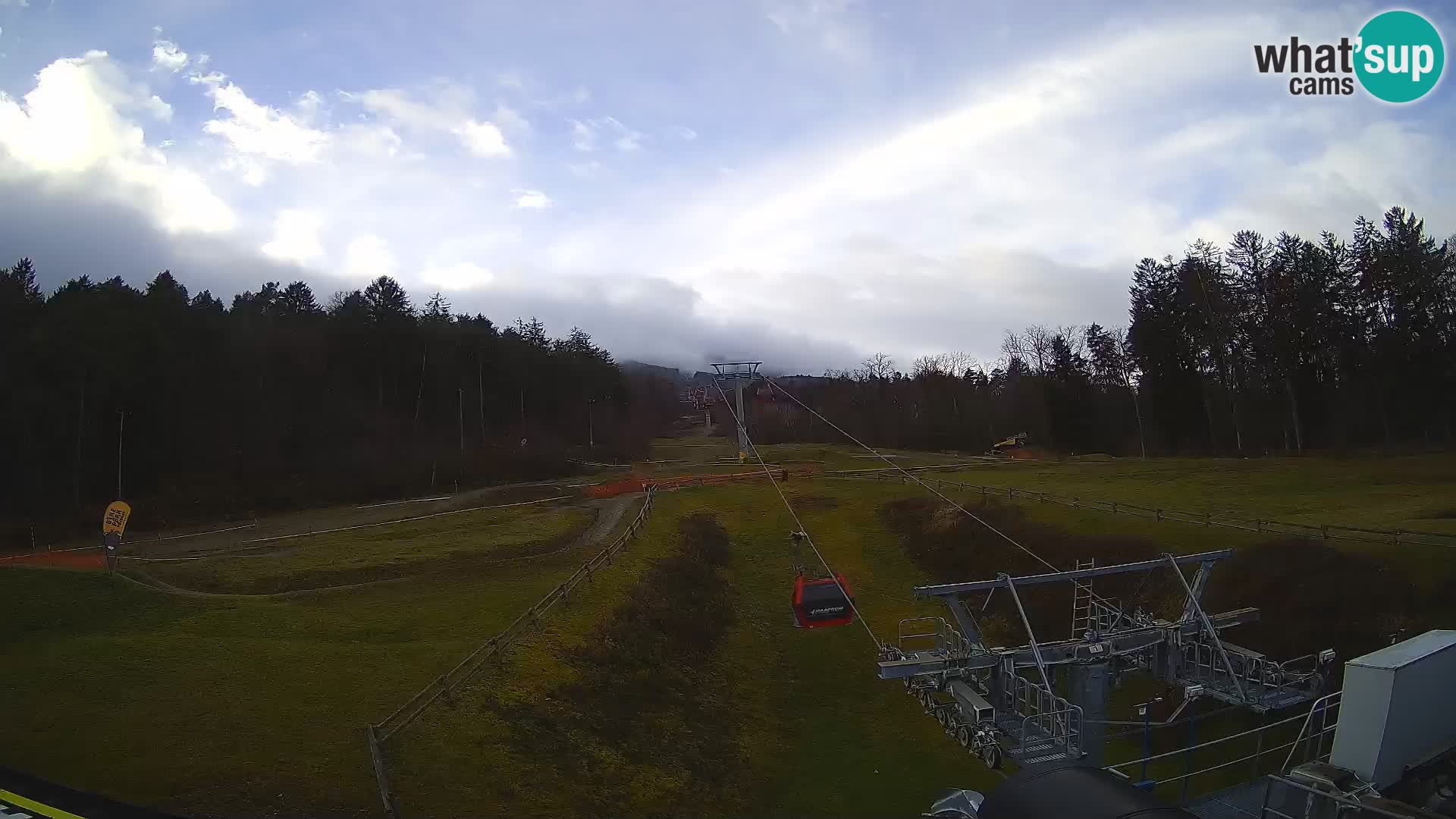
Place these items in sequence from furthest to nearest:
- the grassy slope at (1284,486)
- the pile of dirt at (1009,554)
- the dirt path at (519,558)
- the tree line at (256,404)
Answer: the tree line at (256,404), the grassy slope at (1284,486), the pile of dirt at (1009,554), the dirt path at (519,558)

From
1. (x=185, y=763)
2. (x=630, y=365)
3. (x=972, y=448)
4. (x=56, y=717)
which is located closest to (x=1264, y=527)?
(x=185, y=763)

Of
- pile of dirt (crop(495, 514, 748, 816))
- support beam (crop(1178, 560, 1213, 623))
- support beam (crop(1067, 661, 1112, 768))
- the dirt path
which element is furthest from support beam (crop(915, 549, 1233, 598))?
the dirt path

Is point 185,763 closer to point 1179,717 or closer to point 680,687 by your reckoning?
point 680,687

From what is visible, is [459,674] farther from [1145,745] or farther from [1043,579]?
[1145,745]

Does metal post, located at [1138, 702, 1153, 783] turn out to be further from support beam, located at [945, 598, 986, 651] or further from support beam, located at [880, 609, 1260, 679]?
support beam, located at [945, 598, 986, 651]

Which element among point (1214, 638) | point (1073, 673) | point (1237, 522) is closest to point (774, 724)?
point (1073, 673)

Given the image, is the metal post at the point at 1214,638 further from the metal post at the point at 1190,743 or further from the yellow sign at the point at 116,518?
the yellow sign at the point at 116,518

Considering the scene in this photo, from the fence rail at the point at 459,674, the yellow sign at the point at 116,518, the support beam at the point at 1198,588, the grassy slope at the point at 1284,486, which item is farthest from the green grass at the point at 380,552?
the grassy slope at the point at 1284,486

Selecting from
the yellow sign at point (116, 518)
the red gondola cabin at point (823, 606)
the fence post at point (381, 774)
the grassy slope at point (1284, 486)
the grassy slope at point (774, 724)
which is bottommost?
the grassy slope at point (774, 724)
